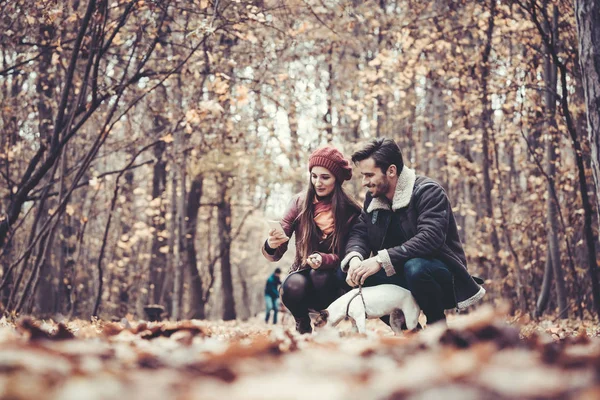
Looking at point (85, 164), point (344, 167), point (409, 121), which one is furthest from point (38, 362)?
point (409, 121)

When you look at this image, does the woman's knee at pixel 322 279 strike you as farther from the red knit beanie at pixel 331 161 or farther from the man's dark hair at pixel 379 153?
the man's dark hair at pixel 379 153

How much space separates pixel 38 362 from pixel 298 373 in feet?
1.94

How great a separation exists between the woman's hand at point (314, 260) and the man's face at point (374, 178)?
58 centimetres

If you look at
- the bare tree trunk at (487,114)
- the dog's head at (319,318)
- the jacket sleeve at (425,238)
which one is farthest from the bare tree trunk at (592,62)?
the bare tree trunk at (487,114)

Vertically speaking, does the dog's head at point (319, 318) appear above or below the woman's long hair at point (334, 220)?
below

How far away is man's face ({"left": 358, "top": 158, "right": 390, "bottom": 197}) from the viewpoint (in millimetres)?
3936

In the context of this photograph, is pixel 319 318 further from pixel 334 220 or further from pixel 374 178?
pixel 374 178

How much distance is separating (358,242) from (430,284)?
593 millimetres

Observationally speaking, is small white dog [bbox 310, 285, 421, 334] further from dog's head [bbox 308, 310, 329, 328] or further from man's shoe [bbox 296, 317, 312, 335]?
man's shoe [bbox 296, 317, 312, 335]

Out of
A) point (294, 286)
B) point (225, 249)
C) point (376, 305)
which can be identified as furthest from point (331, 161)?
point (225, 249)

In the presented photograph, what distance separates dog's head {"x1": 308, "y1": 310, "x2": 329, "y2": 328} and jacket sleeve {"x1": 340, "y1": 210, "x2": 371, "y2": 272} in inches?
18.2

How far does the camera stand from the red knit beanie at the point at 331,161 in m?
4.21

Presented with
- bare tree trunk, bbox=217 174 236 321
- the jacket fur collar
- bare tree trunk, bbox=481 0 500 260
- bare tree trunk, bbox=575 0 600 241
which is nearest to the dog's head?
the jacket fur collar

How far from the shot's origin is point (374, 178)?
393 centimetres
